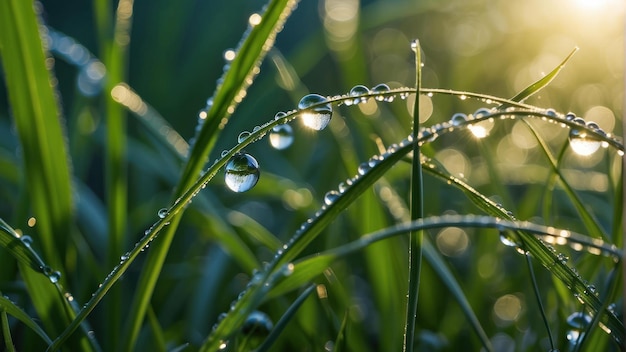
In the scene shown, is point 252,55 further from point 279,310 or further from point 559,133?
point 559,133

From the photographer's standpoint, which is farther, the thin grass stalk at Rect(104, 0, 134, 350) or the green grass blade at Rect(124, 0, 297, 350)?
the thin grass stalk at Rect(104, 0, 134, 350)

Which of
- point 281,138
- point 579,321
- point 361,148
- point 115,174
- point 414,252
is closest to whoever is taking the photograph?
point 414,252

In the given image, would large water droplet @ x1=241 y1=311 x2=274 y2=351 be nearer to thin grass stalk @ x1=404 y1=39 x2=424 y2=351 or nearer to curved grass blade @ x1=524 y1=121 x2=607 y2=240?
thin grass stalk @ x1=404 y1=39 x2=424 y2=351

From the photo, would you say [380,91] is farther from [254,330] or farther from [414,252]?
[254,330]

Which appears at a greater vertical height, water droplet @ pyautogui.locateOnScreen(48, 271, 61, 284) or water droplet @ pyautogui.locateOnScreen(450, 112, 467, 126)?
water droplet @ pyautogui.locateOnScreen(48, 271, 61, 284)

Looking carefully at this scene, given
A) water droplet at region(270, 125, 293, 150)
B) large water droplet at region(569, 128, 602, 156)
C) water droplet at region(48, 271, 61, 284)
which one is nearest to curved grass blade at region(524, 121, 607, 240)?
large water droplet at region(569, 128, 602, 156)

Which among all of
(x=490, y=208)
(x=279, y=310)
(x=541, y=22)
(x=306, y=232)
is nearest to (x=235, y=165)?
(x=306, y=232)

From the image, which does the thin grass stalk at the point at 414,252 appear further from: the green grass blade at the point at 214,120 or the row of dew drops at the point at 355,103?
the green grass blade at the point at 214,120

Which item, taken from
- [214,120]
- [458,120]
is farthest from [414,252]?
[214,120]
